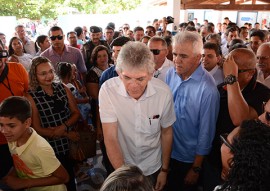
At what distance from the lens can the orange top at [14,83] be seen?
261 cm

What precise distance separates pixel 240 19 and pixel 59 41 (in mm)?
12557

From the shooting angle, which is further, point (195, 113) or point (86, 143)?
point (86, 143)

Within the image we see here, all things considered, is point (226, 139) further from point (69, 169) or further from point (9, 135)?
point (69, 169)

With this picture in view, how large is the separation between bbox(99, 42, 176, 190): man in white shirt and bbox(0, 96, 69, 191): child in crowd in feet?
1.50

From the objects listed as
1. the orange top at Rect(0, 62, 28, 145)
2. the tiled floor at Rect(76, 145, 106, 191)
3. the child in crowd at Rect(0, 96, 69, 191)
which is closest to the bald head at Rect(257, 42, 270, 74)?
the tiled floor at Rect(76, 145, 106, 191)

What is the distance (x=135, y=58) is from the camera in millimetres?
1680

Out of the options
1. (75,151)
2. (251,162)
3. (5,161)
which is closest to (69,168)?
(75,151)

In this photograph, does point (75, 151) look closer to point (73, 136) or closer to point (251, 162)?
point (73, 136)

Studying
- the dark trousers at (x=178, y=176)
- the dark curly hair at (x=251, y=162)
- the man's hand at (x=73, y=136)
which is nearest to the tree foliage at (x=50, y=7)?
the man's hand at (x=73, y=136)

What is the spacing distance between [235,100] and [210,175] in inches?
26.3

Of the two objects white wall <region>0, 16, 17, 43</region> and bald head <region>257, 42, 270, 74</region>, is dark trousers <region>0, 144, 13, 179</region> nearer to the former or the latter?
bald head <region>257, 42, 270, 74</region>

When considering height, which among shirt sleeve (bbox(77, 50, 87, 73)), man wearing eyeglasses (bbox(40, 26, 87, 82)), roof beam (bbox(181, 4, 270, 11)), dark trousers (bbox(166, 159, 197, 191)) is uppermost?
roof beam (bbox(181, 4, 270, 11))

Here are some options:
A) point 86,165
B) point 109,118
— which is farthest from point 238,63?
point 86,165

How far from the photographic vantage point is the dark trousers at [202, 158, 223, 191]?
2078mm
